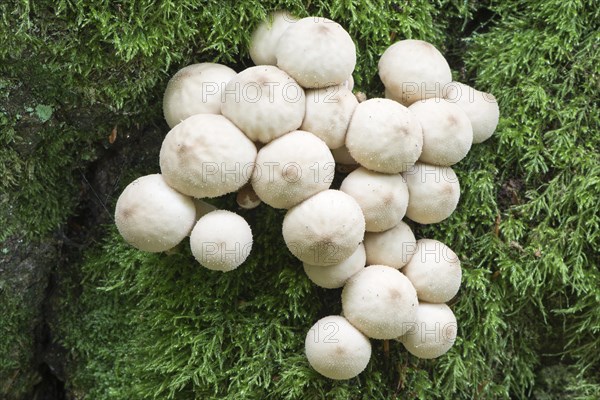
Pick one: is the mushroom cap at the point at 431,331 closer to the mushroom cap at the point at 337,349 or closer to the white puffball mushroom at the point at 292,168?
the mushroom cap at the point at 337,349

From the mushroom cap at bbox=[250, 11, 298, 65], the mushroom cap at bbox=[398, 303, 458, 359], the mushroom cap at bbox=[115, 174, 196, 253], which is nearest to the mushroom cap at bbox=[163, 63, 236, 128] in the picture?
the mushroom cap at bbox=[250, 11, 298, 65]

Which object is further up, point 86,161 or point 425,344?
point 86,161

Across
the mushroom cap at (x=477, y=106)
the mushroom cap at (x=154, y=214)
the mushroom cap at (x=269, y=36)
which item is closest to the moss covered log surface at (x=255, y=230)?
the mushroom cap at (x=269, y=36)

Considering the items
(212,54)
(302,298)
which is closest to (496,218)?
(302,298)

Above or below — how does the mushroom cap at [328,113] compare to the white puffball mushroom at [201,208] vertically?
above

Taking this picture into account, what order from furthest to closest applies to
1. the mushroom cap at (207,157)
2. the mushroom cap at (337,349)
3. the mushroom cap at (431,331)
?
the mushroom cap at (431,331), the mushroom cap at (337,349), the mushroom cap at (207,157)

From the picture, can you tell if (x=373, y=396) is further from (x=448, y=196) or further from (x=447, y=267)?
(x=448, y=196)
